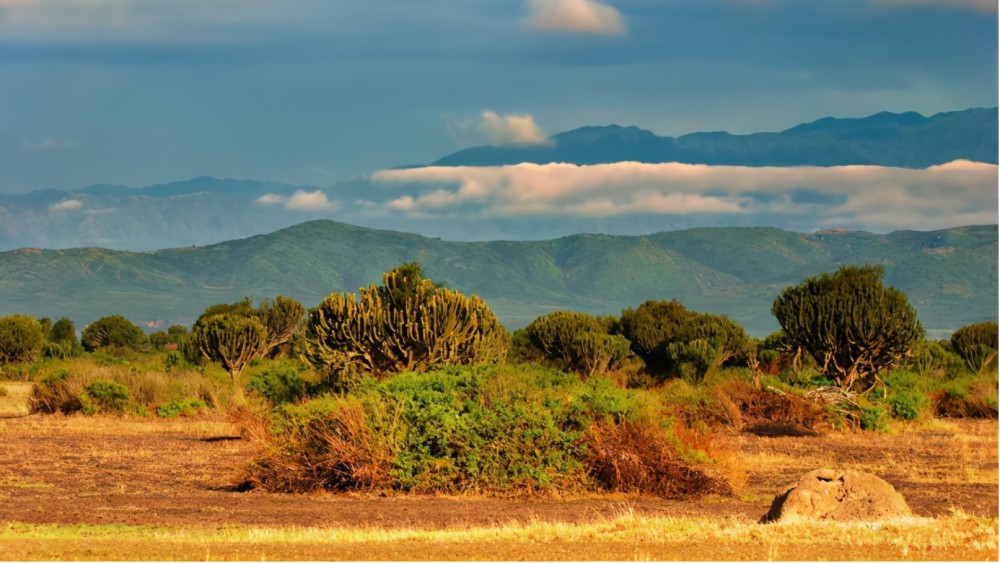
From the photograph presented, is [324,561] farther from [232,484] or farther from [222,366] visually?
[222,366]

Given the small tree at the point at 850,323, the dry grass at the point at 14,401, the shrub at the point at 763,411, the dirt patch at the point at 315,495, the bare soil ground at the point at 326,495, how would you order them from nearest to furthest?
1. the bare soil ground at the point at 326,495
2. the dirt patch at the point at 315,495
3. the shrub at the point at 763,411
4. the small tree at the point at 850,323
5. the dry grass at the point at 14,401

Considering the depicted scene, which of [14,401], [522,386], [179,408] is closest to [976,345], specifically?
[179,408]

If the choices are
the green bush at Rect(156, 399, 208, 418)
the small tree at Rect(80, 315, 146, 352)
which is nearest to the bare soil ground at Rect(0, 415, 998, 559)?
the green bush at Rect(156, 399, 208, 418)

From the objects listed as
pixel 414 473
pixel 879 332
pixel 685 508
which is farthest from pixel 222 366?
pixel 685 508

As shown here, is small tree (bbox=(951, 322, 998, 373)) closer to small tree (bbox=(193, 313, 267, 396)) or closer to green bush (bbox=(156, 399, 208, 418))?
small tree (bbox=(193, 313, 267, 396))

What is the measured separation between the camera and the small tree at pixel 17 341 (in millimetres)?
66375

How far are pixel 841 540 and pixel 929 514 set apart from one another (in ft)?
12.6

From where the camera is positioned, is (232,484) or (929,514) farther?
(232,484)

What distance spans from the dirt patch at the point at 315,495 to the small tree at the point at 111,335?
6222cm

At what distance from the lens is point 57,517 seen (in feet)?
61.2

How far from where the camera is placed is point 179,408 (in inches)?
1544

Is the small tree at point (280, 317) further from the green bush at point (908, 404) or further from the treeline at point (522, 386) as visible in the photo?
the green bush at point (908, 404)

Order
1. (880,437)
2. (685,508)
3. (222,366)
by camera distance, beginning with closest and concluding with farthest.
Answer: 1. (685,508)
2. (880,437)
3. (222,366)

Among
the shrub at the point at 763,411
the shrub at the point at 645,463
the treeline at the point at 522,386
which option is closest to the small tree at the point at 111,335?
the treeline at the point at 522,386
